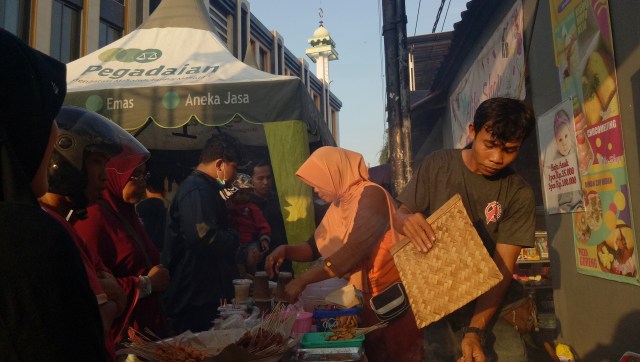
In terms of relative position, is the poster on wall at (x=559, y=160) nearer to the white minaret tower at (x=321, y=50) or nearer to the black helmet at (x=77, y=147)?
the black helmet at (x=77, y=147)

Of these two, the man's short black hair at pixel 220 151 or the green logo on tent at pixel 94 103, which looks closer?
the man's short black hair at pixel 220 151

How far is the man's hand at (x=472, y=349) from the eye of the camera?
89.8 inches

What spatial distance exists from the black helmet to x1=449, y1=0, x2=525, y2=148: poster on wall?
429 cm

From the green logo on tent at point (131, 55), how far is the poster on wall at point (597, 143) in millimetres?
4574

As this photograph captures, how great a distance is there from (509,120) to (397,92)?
12.8ft

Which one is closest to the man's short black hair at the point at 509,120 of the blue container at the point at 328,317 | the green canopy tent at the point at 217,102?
the blue container at the point at 328,317

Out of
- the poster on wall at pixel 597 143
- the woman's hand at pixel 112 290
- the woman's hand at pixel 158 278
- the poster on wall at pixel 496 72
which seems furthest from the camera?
the poster on wall at pixel 496 72

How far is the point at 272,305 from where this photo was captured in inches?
117

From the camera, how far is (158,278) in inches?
107

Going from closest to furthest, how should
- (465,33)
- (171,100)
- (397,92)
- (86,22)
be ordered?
(171,100)
(397,92)
(465,33)
(86,22)

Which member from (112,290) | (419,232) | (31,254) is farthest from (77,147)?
(419,232)

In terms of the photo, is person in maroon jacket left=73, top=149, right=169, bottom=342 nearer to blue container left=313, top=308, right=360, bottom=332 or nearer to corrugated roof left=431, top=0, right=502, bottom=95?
blue container left=313, top=308, right=360, bottom=332

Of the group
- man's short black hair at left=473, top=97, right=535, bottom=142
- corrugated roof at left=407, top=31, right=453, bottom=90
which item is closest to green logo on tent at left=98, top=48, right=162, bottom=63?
man's short black hair at left=473, top=97, right=535, bottom=142

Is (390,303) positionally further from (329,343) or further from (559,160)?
(559,160)
